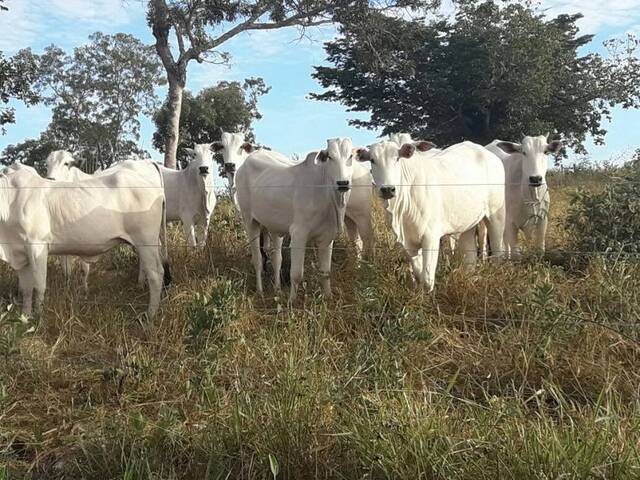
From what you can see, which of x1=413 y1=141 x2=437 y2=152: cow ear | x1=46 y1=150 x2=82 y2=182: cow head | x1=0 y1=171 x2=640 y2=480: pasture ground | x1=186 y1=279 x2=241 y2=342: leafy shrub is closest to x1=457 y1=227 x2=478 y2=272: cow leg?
x1=0 y1=171 x2=640 y2=480: pasture ground

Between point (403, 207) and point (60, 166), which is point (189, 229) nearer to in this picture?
point (60, 166)

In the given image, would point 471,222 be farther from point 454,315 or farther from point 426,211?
point 454,315

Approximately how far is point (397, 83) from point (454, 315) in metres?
24.2

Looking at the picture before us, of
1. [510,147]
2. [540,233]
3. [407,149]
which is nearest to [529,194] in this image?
[540,233]

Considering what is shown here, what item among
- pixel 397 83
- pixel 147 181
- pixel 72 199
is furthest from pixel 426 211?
pixel 397 83

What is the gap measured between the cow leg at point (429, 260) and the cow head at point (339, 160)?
34.9 inches

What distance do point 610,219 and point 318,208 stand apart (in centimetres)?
275

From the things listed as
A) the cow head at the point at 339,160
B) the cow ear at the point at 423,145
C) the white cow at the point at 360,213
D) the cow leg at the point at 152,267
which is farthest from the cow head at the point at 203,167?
the cow ear at the point at 423,145

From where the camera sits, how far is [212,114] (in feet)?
101

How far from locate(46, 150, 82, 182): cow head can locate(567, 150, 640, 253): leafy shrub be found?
255 inches

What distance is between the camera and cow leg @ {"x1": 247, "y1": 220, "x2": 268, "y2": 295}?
7.57 metres

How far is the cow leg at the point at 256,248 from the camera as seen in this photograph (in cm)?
757

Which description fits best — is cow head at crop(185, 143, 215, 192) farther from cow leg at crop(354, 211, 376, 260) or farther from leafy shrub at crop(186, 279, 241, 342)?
leafy shrub at crop(186, 279, 241, 342)

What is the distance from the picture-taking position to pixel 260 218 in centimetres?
788
